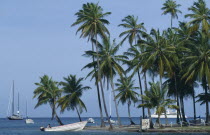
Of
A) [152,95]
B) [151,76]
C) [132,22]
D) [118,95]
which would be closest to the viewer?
[152,95]

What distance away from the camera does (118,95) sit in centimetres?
9469

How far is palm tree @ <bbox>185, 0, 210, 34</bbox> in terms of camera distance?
7312 cm

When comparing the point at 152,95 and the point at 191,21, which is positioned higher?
the point at 191,21

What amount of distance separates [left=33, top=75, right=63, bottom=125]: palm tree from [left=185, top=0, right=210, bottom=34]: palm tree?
1595 inches

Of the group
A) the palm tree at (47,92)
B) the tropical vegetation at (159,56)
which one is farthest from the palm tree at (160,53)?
the palm tree at (47,92)

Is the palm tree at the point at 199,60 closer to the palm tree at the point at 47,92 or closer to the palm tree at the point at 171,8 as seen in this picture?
the palm tree at the point at 171,8

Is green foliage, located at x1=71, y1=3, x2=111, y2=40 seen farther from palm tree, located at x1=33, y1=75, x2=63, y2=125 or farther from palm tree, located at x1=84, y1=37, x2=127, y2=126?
palm tree, located at x1=33, y1=75, x2=63, y2=125

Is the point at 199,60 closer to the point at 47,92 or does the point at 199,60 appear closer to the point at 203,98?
the point at 203,98

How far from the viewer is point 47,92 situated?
97.7 metres

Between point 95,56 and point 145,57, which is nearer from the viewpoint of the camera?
point 145,57

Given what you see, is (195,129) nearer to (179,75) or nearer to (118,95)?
(179,75)

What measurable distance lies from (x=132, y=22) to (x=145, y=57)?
1253cm

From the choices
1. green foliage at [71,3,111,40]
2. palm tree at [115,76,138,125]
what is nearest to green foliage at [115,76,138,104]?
palm tree at [115,76,138,125]

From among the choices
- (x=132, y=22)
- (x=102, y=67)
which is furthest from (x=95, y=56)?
(x=132, y=22)
